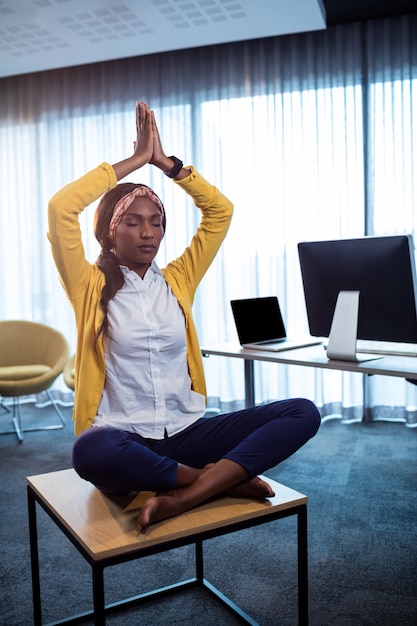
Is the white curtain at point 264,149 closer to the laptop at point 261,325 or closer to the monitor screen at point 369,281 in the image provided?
the laptop at point 261,325

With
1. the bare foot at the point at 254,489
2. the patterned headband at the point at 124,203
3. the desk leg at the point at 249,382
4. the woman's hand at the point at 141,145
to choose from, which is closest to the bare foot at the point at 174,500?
the bare foot at the point at 254,489

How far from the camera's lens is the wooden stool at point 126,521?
4.57 feet

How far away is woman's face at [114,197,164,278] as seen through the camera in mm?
1821

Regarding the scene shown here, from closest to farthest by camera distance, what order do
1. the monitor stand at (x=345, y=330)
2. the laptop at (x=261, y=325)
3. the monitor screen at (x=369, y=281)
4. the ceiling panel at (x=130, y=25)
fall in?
the monitor screen at (x=369, y=281)
the monitor stand at (x=345, y=330)
the laptop at (x=261, y=325)
the ceiling panel at (x=130, y=25)

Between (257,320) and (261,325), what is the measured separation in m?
0.03

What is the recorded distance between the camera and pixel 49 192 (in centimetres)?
521

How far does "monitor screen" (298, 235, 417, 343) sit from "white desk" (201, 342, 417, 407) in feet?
0.32

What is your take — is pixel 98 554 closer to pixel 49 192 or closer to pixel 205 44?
pixel 205 44

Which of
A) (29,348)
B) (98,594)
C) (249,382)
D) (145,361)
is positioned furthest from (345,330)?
(29,348)

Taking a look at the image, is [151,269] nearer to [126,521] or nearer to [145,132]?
[145,132]

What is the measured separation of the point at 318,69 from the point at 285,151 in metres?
0.59

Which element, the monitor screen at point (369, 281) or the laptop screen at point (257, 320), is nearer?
the monitor screen at point (369, 281)

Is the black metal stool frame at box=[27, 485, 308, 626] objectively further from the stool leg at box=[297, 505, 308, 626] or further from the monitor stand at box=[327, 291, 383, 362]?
the monitor stand at box=[327, 291, 383, 362]

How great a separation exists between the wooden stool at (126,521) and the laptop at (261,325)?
4.01 ft
